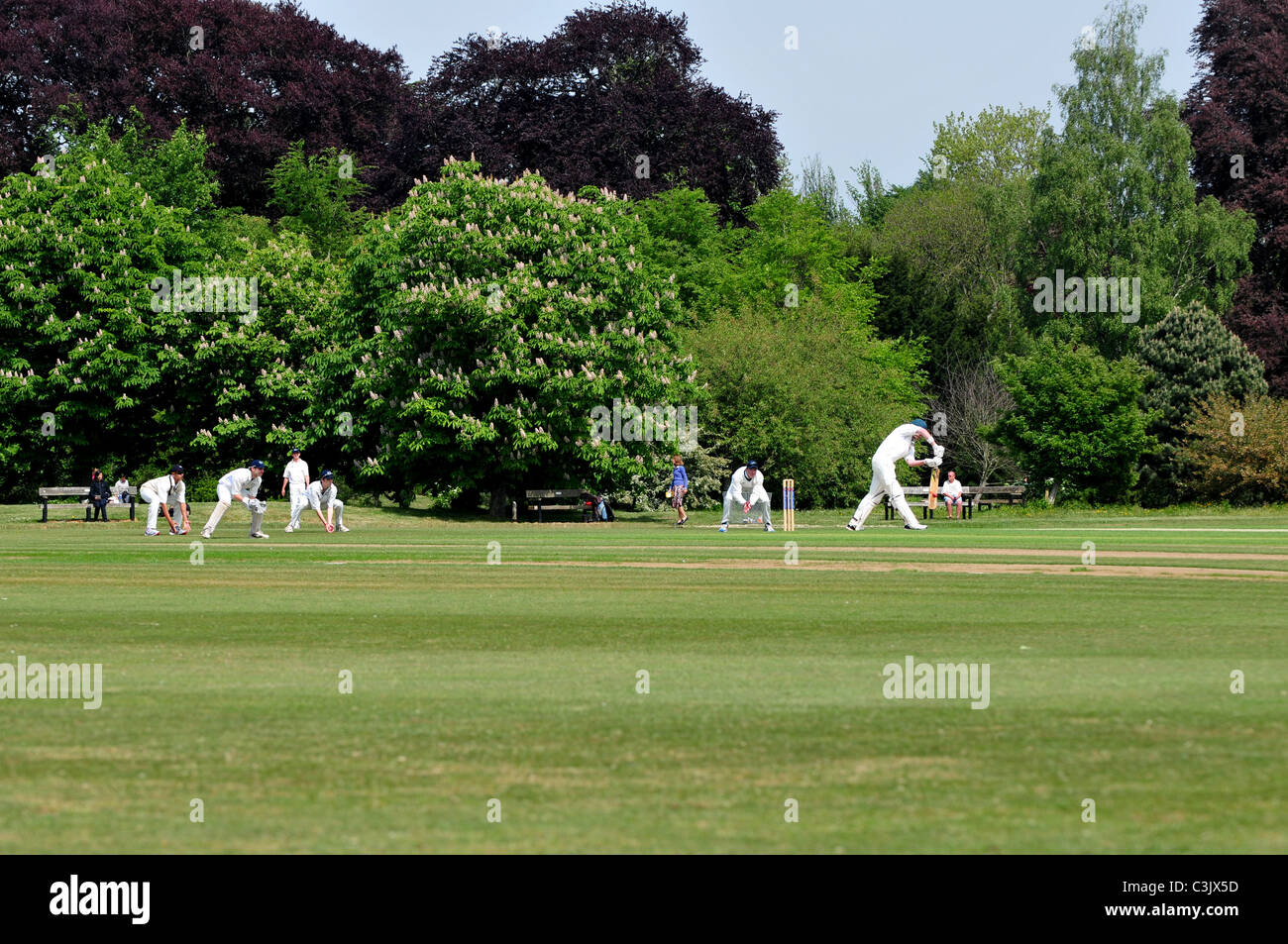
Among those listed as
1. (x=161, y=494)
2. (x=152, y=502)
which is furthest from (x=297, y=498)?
(x=152, y=502)

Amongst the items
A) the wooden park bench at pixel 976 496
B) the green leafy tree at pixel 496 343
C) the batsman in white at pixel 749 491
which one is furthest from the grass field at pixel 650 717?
the wooden park bench at pixel 976 496

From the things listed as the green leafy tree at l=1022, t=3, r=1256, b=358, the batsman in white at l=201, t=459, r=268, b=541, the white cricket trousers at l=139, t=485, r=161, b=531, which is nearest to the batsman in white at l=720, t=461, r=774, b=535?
the batsman in white at l=201, t=459, r=268, b=541

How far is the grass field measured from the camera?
7.12 metres

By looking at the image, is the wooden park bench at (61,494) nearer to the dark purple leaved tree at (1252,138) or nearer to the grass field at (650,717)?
the grass field at (650,717)

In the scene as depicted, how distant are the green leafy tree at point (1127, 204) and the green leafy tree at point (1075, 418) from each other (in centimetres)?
1161

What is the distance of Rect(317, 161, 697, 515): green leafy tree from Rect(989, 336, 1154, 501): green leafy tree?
39.7 ft

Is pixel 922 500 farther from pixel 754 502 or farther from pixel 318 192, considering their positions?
pixel 318 192

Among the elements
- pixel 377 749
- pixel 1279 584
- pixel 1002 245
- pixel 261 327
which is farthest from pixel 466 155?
pixel 377 749

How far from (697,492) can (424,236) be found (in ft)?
42.8

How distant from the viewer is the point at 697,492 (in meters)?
54.3

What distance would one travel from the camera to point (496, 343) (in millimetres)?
46938

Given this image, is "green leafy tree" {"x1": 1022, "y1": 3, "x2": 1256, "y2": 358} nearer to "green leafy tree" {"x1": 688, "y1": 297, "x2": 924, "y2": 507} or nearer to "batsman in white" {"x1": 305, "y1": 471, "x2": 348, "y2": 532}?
"green leafy tree" {"x1": 688, "y1": 297, "x2": 924, "y2": 507}

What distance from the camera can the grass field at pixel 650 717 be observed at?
7121mm
